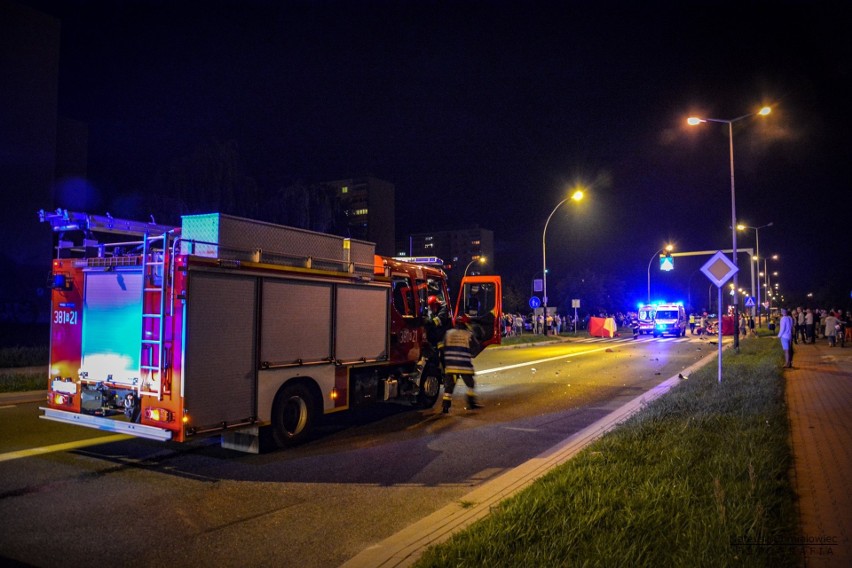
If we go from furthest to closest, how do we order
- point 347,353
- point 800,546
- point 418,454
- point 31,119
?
point 31,119, point 347,353, point 418,454, point 800,546

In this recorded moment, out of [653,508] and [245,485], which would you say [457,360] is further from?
[653,508]

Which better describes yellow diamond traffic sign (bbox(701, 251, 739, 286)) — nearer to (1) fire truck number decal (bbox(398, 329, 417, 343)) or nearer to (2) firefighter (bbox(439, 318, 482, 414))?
(2) firefighter (bbox(439, 318, 482, 414))

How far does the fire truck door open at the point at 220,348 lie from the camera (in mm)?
6527

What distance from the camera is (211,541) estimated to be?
189 inches

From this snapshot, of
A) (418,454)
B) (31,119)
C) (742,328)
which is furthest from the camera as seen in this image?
(742,328)

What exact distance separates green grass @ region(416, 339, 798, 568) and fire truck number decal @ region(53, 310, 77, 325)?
588 cm

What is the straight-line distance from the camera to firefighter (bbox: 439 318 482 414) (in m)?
10.7

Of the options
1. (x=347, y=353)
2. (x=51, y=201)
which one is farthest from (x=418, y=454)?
(x=51, y=201)

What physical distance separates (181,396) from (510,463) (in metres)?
3.92

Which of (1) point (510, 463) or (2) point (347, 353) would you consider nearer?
(1) point (510, 463)

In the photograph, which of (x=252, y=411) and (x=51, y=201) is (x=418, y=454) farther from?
(x=51, y=201)

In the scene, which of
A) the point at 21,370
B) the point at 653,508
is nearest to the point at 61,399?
the point at 653,508

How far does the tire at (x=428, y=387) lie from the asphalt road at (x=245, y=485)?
8.6 inches

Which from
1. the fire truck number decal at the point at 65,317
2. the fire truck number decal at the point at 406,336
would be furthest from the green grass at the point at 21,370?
the fire truck number decal at the point at 406,336
